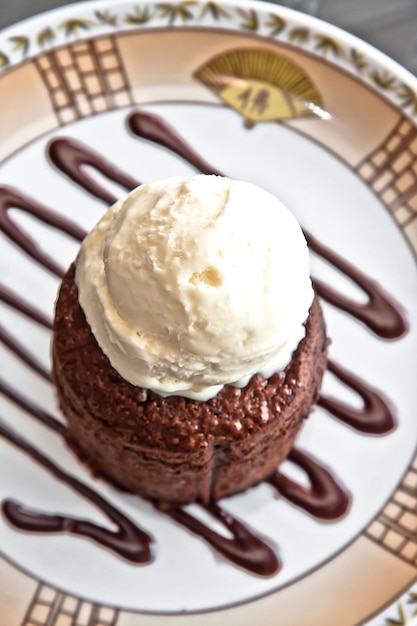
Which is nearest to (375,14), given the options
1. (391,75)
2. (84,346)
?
(391,75)

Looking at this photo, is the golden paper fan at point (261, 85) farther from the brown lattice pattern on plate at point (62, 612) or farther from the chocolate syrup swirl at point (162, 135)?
the brown lattice pattern on plate at point (62, 612)

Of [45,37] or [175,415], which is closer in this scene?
[175,415]

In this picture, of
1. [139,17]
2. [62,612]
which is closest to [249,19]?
[139,17]

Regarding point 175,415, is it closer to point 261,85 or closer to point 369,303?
point 369,303

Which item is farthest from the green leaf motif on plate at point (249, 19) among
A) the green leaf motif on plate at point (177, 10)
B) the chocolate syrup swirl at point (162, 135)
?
the chocolate syrup swirl at point (162, 135)

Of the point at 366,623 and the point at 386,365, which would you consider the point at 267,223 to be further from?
the point at 366,623

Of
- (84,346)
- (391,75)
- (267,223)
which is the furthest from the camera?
(391,75)
